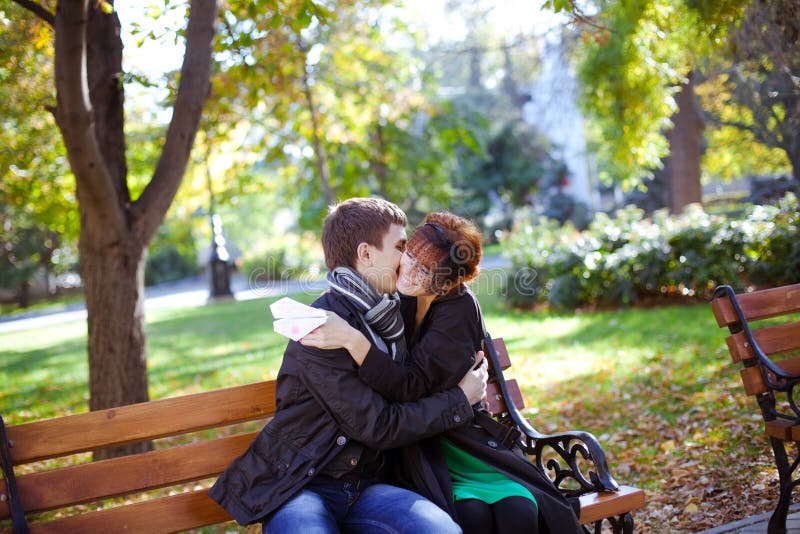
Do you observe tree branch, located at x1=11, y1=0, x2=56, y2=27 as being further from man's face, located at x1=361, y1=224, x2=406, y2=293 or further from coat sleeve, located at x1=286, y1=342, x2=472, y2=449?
A: coat sleeve, located at x1=286, y1=342, x2=472, y2=449

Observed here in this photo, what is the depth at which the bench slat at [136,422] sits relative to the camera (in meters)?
2.80

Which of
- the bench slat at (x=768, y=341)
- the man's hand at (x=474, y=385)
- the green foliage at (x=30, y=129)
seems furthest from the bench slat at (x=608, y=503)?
the green foliage at (x=30, y=129)

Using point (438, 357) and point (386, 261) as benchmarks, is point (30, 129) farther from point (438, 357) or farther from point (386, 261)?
point (438, 357)

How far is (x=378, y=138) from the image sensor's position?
641 inches

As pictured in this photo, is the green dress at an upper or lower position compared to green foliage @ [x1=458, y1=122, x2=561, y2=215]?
lower

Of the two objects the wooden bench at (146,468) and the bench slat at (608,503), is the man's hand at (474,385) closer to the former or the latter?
the wooden bench at (146,468)

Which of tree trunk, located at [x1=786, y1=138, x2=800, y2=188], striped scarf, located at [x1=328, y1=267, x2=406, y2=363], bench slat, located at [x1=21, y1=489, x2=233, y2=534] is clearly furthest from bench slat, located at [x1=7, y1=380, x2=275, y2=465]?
tree trunk, located at [x1=786, y1=138, x2=800, y2=188]

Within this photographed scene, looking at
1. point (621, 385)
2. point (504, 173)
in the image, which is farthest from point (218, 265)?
point (621, 385)

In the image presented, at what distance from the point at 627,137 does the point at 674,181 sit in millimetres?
4886

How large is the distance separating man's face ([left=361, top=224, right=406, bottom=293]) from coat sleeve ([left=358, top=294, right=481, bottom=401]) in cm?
22

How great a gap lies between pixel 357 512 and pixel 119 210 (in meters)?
3.28

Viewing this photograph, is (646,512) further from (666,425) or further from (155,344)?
(155,344)

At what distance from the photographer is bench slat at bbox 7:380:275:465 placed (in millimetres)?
2805

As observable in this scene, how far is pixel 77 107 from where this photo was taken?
14.9ft
